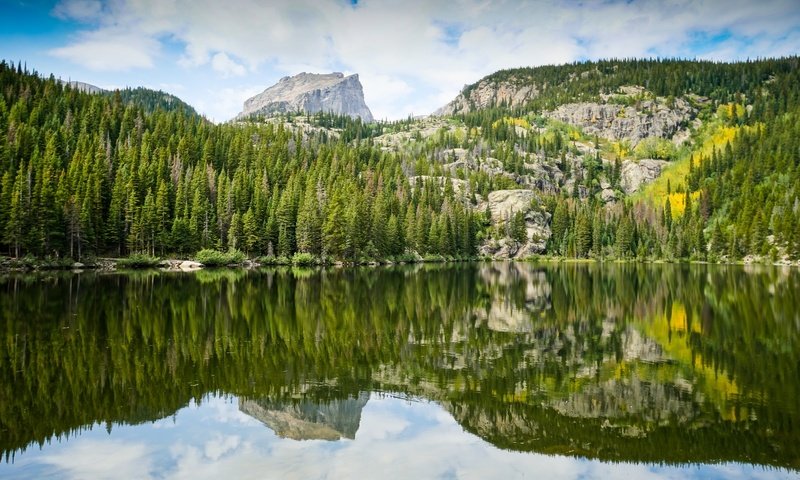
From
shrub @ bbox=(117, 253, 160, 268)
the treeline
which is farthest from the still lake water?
the treeline

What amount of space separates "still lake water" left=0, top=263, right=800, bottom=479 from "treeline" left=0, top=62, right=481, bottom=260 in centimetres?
5682

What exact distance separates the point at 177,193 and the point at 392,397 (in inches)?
3464

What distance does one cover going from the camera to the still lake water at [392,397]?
1070 centimetres

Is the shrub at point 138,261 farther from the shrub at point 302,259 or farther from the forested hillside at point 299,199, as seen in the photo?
the shrub at point 302,259

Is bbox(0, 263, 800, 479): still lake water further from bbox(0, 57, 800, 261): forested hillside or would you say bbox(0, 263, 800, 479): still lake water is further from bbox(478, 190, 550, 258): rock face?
bbox(478, 190, 550, 258): rock face

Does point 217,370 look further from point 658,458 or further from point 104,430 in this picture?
point 658,458

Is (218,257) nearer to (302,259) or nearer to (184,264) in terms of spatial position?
(184,264)

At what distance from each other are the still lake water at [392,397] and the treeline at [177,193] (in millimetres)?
56816

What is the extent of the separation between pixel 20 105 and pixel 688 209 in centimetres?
17388

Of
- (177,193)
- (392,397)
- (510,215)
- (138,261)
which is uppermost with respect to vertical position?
(510,215)

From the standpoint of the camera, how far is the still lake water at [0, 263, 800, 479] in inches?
421

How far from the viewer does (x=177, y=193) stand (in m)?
92.1

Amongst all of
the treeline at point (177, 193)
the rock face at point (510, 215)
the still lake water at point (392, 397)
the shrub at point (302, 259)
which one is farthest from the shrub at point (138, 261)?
the rock face at point (510, 215)

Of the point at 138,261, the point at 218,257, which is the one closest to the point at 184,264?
the point at 218,257
